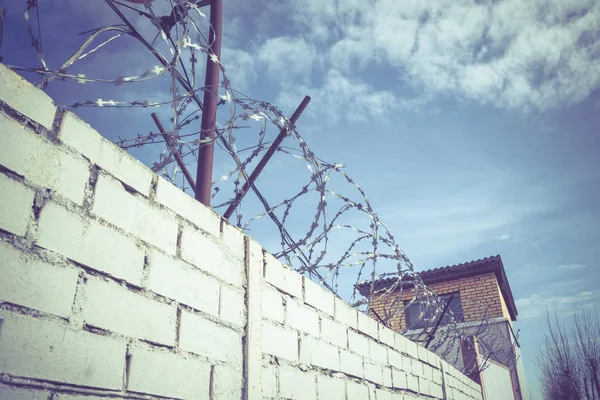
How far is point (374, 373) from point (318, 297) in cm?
93

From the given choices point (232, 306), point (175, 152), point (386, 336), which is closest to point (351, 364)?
point (386, 336)

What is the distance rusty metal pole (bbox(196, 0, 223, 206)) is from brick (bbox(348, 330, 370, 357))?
1.34 meters

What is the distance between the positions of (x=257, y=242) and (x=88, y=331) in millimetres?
1006

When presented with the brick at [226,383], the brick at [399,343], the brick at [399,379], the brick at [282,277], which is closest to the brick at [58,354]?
the brick at [226,383]

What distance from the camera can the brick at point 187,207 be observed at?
5.14ft

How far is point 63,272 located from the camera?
1110 mm

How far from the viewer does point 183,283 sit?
1.55 m

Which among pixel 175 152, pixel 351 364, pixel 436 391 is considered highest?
pixel 175 152

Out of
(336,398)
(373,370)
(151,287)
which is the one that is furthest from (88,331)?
(373,370)

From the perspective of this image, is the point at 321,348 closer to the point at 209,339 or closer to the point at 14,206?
the point at 209,339

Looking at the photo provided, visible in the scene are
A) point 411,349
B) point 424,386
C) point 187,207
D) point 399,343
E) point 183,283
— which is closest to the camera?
point 183,283

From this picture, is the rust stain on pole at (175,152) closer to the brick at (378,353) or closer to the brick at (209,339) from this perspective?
the brick at (209,339)

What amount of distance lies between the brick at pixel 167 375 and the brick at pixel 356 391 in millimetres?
1395

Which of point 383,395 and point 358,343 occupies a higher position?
point 358,343
